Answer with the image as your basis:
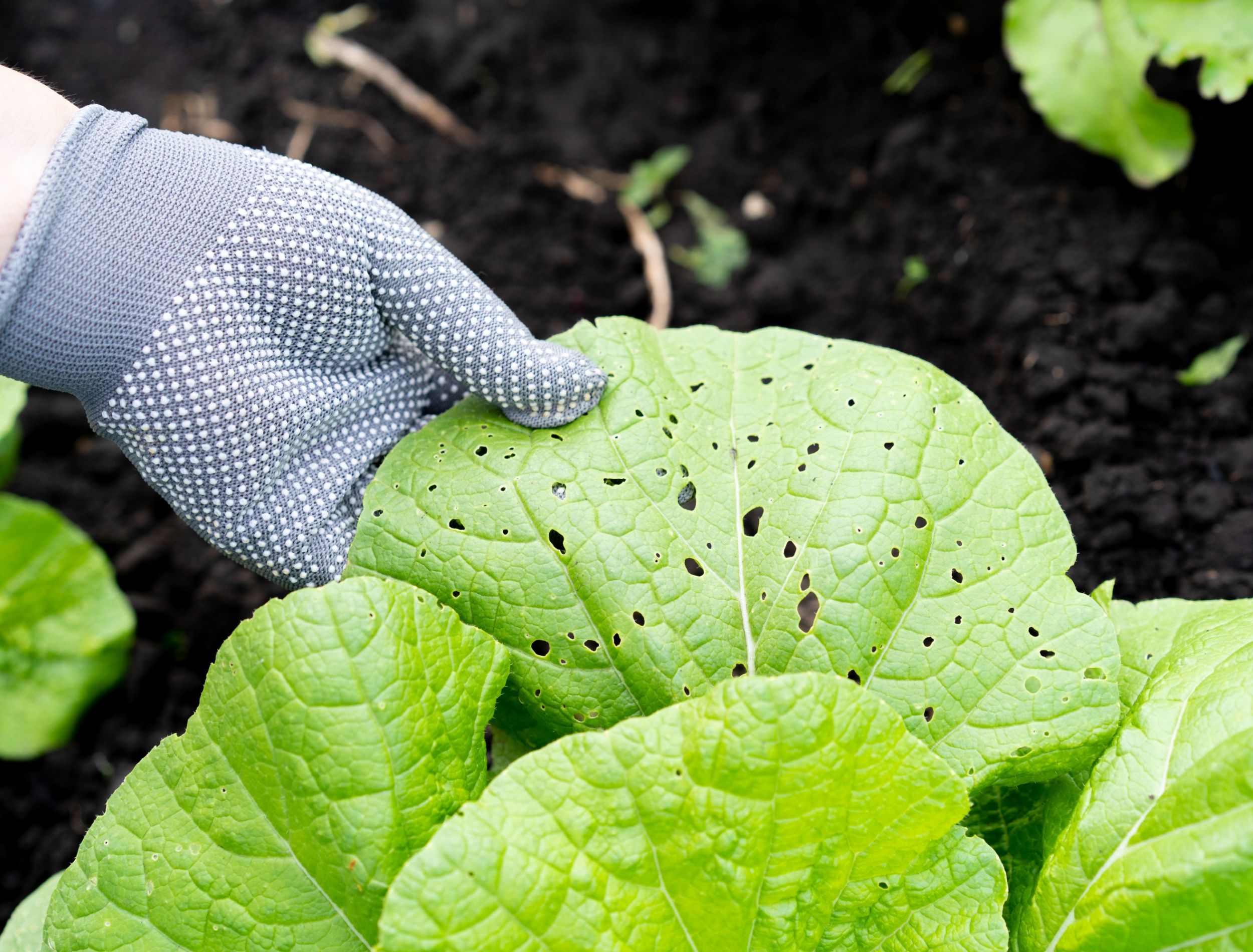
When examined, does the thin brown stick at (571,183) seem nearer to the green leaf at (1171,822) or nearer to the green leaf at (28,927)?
the green leaf at (1171,822)

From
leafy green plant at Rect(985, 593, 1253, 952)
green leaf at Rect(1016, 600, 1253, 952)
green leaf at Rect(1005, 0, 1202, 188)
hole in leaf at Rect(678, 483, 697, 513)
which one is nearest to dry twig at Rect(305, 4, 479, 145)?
green leaf at Rect(1005, 0, 1202, 188)

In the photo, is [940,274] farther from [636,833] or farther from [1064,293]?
[636,833]

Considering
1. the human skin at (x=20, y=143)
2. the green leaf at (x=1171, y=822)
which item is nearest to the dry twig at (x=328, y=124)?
the human skin at (x=20, y=143)

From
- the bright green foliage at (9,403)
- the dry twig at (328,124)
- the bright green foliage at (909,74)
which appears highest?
the bright green foliage at (909,74)

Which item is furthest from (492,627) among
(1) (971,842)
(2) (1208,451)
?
(2) (1208,451)

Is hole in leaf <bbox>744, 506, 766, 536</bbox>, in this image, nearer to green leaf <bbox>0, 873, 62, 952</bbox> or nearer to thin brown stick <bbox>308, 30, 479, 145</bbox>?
green leaf <bbox>0, 873, 62, 952</bbox>

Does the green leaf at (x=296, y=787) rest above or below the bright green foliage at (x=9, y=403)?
above
